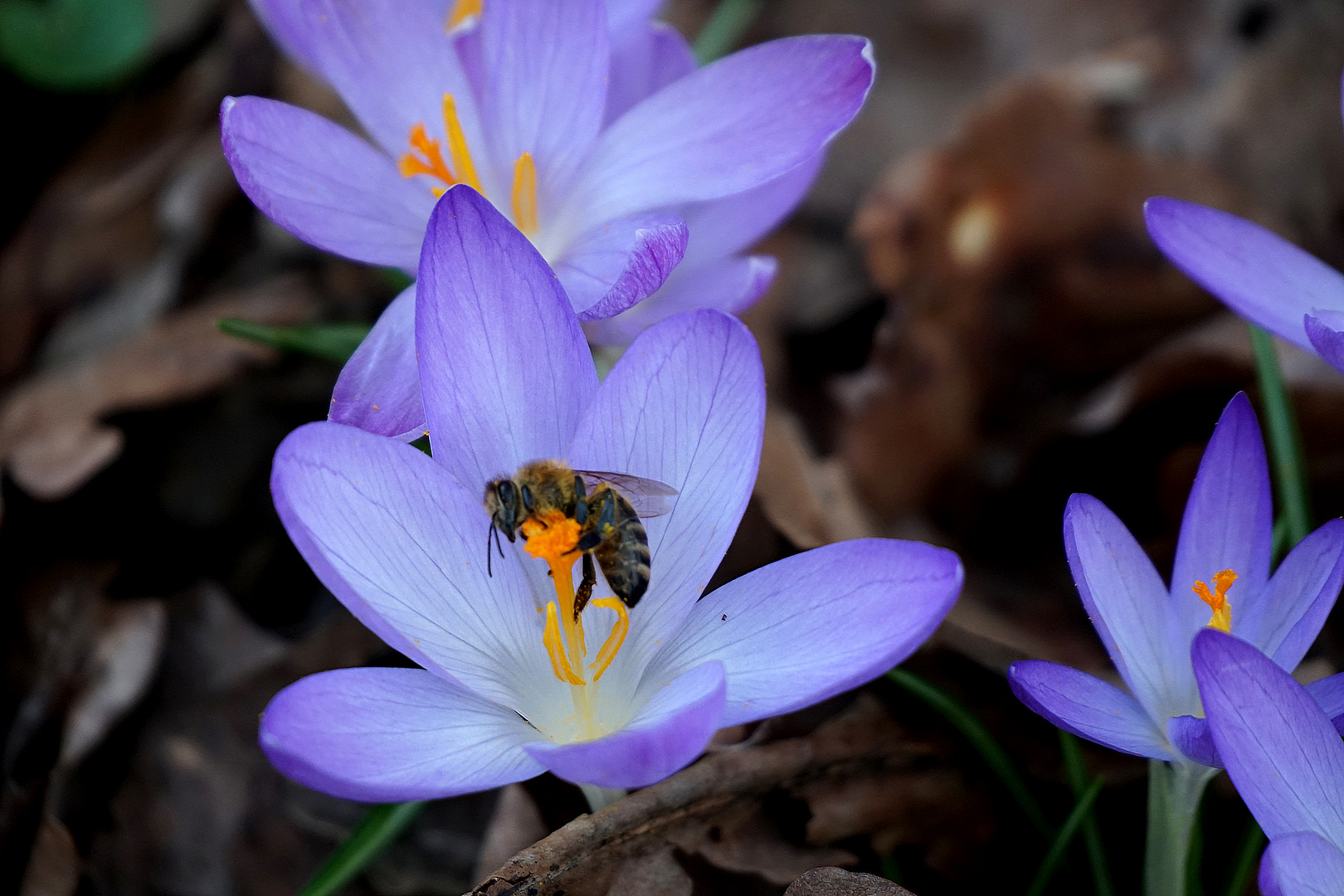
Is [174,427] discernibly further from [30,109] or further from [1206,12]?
[1206,12]

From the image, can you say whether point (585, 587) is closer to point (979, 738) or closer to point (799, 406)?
point (979, 738)

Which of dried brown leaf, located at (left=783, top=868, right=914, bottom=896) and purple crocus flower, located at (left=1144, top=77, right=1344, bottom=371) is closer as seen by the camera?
dried brown leaf, located at (left=783, top=868, right=914, bottom=896)

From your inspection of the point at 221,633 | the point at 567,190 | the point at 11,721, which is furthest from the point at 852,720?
the point at 11,721

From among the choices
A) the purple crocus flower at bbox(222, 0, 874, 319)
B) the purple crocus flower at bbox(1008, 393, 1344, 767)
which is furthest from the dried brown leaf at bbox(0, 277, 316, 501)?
the purple crocus flower at bbox(1008, 393, 1344, 767)

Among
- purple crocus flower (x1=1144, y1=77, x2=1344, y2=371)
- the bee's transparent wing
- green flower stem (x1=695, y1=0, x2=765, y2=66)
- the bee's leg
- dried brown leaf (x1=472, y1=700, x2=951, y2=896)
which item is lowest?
dried brown leaf (x1=472, y1=700, x2=951, y2=896)

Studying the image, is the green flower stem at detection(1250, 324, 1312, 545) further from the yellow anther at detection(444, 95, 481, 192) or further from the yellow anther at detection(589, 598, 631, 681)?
the yellow anther at detection(444, 95, 481, 192)

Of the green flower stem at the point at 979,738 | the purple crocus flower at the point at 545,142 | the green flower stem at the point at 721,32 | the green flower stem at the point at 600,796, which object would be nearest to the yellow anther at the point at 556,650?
the green flower stem at the point at 600,796

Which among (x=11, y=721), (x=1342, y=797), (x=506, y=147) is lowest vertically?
(x=11, y=721)
